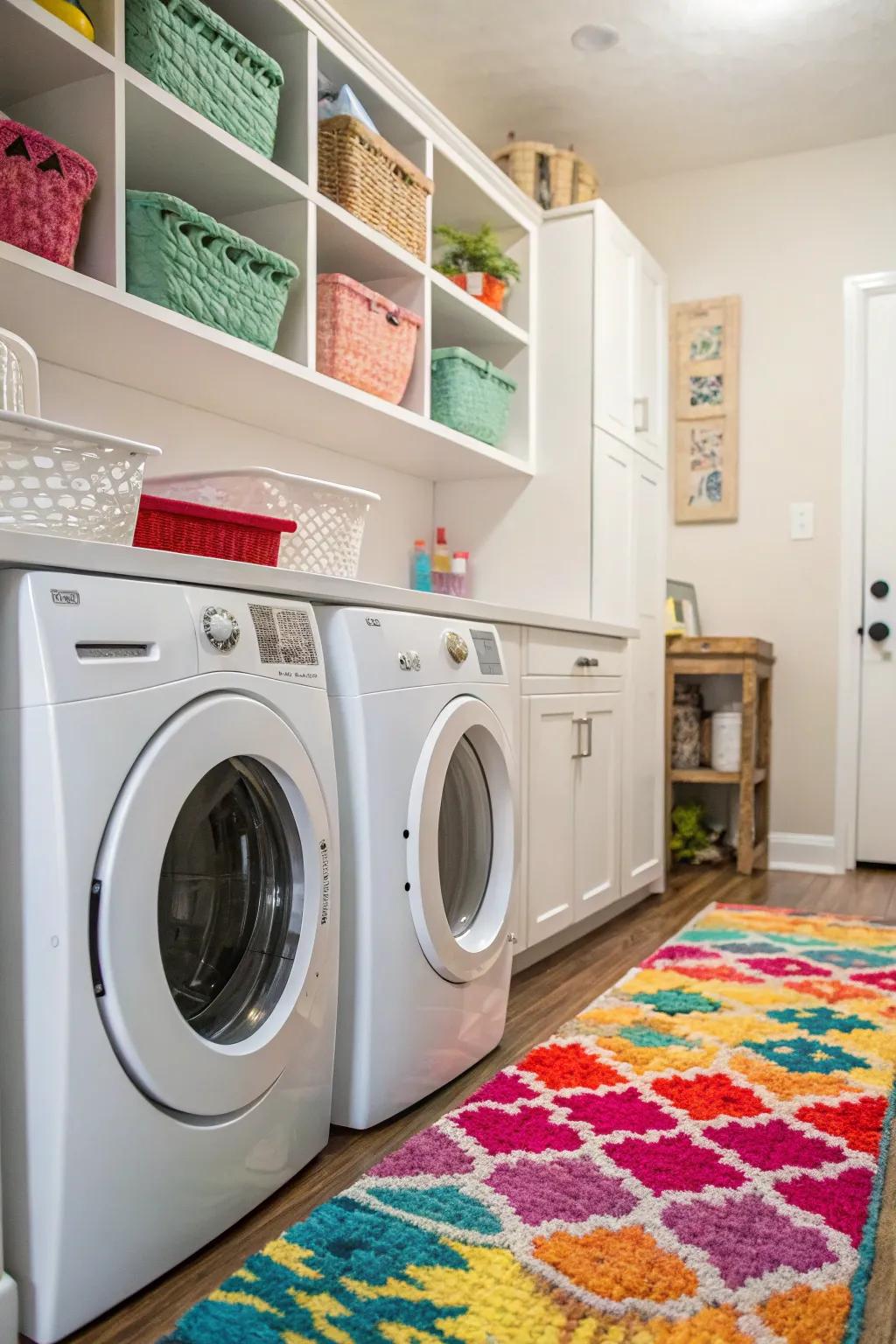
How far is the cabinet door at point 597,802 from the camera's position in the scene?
2.61 metres

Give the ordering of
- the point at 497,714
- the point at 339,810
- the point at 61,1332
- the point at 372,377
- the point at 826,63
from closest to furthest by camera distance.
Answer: the point at 61,1332 < the point at 339,810 < the point at 497,714 < the point at 372,377 < the point at 826,63

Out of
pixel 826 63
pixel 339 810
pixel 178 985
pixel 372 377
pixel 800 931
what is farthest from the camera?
pixel 826 63

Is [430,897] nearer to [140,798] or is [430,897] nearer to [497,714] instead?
[497,714]

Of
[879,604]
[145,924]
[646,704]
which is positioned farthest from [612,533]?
[145,924]

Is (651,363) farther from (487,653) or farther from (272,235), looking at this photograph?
(487,653)

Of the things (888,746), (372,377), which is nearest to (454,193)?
(372,377)

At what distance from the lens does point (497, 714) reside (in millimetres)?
1882

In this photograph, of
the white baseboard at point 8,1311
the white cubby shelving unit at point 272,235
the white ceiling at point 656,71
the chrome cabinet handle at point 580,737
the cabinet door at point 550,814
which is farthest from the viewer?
the white ceiling at point 656,71

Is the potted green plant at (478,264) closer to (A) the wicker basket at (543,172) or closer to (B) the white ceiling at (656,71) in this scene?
(A) the wicker basket at (543,172)

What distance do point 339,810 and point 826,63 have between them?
2.97m

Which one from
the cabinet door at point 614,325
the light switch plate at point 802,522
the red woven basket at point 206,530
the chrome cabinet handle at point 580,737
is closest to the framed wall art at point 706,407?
the light switch plate at point 802,522

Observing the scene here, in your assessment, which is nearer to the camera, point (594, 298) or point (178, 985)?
point (178, 985)

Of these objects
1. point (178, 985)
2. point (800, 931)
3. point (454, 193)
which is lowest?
point (800, 931)

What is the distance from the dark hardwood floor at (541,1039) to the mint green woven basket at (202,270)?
1.35 m
